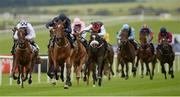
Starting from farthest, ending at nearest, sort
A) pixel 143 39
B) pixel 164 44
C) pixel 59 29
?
pixel 143 39, pixel 164 44, pixel 59 29

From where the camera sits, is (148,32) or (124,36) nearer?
(124,36)

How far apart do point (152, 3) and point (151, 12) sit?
606 cm

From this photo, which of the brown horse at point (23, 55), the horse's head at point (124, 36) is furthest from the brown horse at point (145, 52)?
the brown horse at point (23, 55)

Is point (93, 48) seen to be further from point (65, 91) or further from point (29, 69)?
point (65, 91)

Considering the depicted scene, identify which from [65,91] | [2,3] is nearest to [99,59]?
[65,91]

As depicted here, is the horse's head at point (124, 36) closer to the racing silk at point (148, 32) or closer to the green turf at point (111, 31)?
the racing silk at point (148, 32)

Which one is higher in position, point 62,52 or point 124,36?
point 124,36

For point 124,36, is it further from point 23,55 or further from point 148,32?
point 23,55

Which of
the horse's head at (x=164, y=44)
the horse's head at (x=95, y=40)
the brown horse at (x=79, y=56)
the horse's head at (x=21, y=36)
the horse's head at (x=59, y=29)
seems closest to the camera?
the horse's head at (x=59, y=29)

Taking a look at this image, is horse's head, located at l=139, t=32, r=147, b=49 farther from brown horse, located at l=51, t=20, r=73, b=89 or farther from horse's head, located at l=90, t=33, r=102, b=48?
brown horse, located at l=51, t=20, r=73, b=89

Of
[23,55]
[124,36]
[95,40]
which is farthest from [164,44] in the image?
[23,55]

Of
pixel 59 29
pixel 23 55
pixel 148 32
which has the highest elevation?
pixel 148 32

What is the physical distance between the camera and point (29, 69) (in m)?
25.4

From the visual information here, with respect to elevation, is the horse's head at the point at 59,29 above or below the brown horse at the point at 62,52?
above
